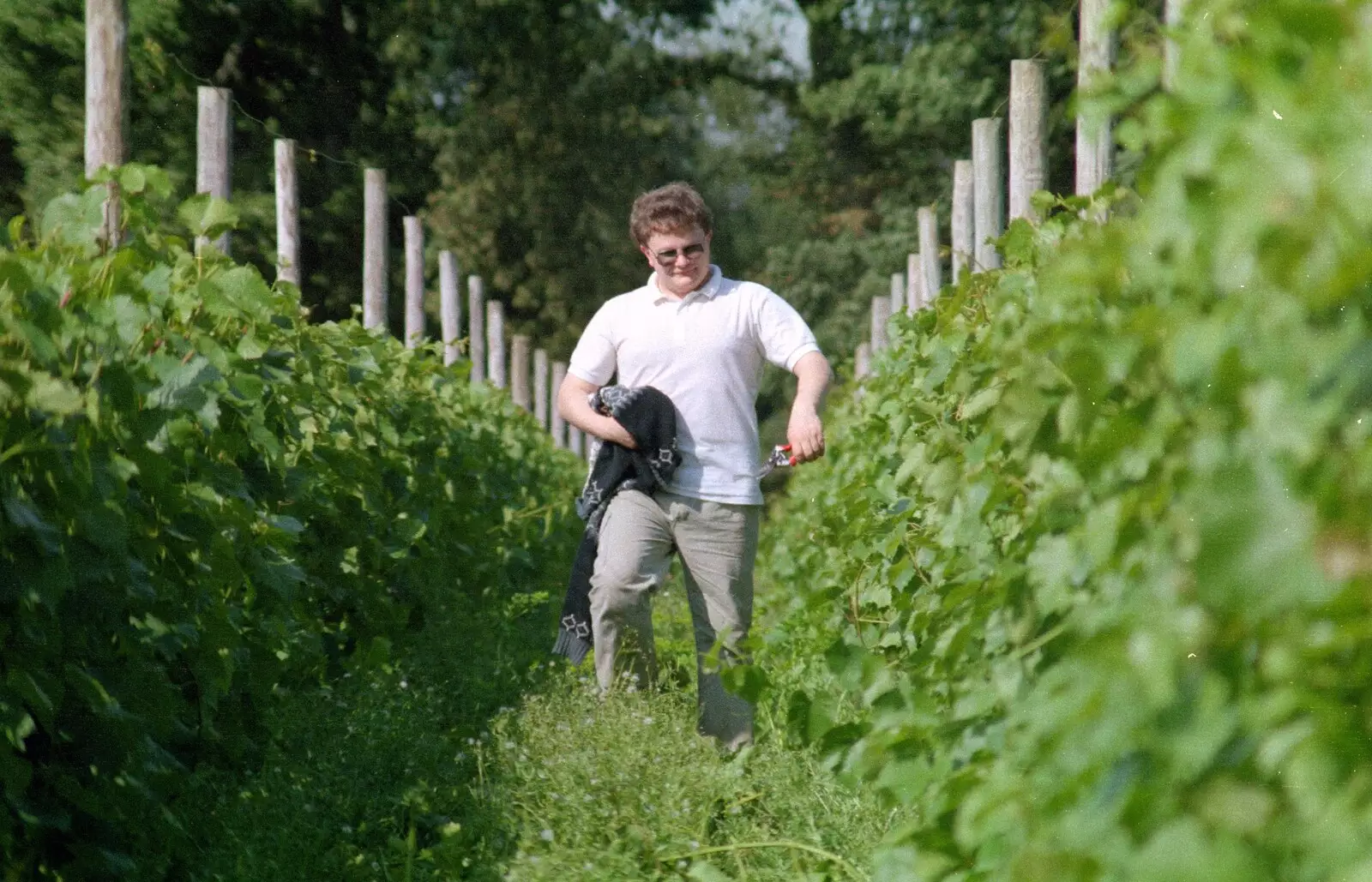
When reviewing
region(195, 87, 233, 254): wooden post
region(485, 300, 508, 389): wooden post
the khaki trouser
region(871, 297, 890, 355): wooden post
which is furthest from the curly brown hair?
region(485, 300, 508, 389): wooden post

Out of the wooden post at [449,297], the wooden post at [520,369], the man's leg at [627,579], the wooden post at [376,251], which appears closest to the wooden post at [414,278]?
the wooden post at [376,251]

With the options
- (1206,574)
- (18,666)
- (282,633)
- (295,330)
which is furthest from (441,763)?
(1206,574)

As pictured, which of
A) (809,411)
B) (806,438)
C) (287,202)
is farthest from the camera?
(287,202)

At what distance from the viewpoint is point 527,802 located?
5000mm

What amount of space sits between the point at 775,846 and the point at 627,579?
216 cm

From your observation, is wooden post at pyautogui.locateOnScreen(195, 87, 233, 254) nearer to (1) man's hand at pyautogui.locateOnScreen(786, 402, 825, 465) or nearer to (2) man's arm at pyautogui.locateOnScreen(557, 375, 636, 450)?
(2) man's arm at pyautogui.locateOnScreen(557, 375, 636, 450)

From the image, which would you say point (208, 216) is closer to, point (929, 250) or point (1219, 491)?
point (1219, 491)

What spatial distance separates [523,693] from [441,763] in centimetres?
119

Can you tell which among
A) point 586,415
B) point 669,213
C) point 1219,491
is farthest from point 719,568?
point 1219,491

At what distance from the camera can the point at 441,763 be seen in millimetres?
5684

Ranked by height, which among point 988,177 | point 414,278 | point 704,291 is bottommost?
point 414,278

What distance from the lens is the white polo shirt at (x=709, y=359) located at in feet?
20.6

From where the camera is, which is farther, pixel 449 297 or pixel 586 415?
pixel 449 297

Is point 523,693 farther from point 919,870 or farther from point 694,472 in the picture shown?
point 919,870
